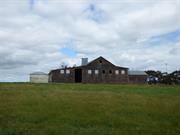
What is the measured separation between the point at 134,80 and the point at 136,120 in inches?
2374

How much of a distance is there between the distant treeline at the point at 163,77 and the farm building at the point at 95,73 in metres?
24.7

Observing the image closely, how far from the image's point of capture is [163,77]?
8244 cm

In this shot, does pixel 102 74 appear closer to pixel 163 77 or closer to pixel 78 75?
pixel 78 75

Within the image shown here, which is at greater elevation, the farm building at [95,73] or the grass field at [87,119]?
the farm building at [95,73]

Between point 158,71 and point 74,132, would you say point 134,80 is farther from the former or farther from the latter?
point 74,132

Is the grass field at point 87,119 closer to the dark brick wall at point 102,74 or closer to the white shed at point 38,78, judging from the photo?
the dark brick wall at point 102,74

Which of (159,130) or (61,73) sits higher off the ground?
(61,73)

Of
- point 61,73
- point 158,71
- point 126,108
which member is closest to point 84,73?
point 61,73

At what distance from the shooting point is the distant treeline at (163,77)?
79.0 meters

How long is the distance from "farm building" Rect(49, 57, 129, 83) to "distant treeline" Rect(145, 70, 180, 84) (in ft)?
80.9

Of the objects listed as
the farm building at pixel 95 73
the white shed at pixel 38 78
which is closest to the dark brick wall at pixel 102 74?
the farm building at pixel 95 73

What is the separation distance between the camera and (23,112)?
12258 mm

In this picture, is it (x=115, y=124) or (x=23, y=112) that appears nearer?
(x=115, y=124)

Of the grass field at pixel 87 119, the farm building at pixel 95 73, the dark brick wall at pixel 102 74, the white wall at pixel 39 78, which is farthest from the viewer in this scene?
the white wall at pixel 39 78
